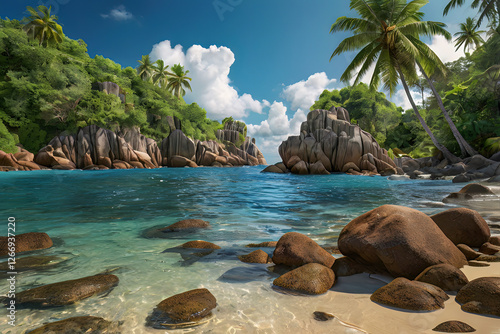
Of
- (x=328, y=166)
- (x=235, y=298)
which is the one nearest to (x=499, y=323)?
(x=235, y=298)

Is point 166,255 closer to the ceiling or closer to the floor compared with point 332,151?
closer to the floor

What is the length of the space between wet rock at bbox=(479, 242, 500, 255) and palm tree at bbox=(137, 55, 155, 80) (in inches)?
2207

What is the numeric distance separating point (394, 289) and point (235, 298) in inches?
59.8

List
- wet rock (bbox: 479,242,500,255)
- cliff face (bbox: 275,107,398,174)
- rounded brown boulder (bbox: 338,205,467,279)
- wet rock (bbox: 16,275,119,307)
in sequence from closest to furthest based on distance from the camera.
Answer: wet rock (bbox: 16,275,119,307), rounded brown boulder (bbox: 338,205,467,279), wet rock (bbox: 479,242,500,255), cliff face (bbox: 275,107,398,174)

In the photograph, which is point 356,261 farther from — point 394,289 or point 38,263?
point 38,263

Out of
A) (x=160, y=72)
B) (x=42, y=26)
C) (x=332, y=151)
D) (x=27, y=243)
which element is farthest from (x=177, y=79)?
(x=27, y=243)

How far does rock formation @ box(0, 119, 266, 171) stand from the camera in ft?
92.2

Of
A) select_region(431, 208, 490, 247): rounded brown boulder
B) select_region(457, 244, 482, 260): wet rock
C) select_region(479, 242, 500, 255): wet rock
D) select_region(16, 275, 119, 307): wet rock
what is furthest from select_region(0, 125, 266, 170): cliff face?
select_region(479, 242, 500, 255): wet rock

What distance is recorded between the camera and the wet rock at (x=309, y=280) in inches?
108

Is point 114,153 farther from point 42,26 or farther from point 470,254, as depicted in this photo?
point 470,254

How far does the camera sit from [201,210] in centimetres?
800

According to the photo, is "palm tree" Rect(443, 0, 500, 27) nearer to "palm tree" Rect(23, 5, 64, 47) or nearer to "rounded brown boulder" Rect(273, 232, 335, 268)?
"rounded brown boulder" Rect(273, 232, 335, 268)

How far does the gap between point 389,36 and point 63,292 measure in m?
20.8

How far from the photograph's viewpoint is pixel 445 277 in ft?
8.66
